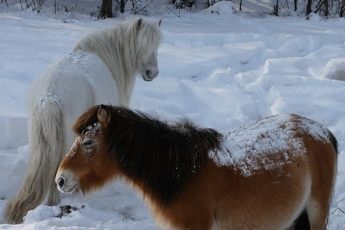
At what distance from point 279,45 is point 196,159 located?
8981mm

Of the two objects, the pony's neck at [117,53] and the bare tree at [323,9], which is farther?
the bare tree at [323,9]

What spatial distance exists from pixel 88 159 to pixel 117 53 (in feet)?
9.13

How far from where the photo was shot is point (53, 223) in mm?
3828

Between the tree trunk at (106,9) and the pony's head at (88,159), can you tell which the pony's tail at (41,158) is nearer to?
the pony's head at (88,159)

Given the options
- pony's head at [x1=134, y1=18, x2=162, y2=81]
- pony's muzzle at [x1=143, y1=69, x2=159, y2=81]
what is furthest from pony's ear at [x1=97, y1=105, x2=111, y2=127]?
pony's muzzle at [x1=143, y1=69, x2=159, y2=81]

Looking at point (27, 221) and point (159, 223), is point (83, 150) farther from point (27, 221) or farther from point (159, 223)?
point (27, 221)

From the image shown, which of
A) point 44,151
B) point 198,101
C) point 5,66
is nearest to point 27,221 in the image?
point 44,151

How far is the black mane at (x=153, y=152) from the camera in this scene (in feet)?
9.80

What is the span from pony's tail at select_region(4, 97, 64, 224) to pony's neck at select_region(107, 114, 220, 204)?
1.56 meters

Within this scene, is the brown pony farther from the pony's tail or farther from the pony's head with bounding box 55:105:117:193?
the pony's tail

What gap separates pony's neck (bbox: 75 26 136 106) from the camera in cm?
548

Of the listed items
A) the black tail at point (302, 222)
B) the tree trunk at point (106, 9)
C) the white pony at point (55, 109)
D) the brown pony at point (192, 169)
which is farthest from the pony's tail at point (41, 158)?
the tree trunk at point (106, 9)

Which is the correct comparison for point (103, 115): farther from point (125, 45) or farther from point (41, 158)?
point (125, 45)

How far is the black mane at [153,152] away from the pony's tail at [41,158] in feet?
5.01
